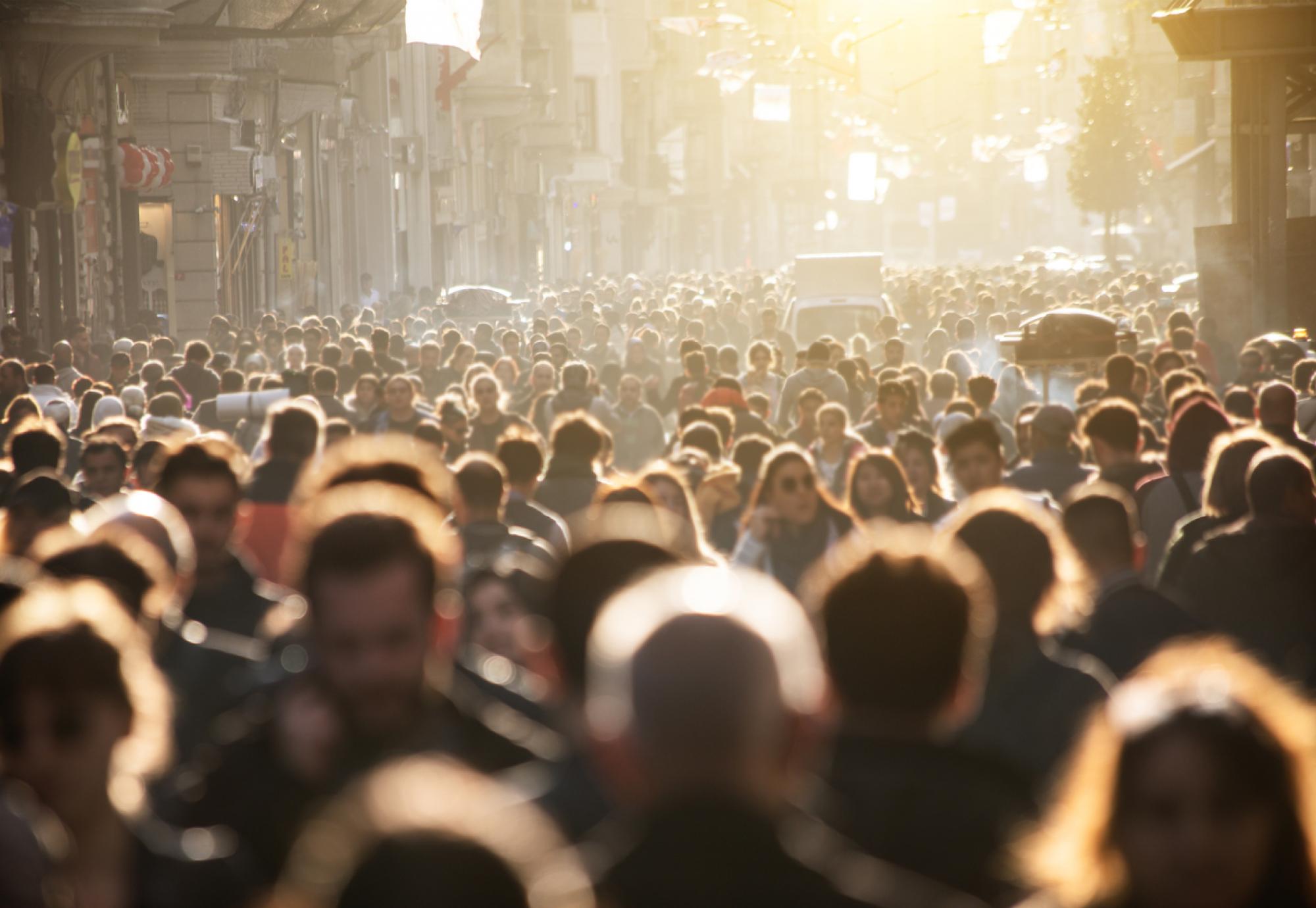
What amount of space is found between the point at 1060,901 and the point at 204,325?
37.3 metres

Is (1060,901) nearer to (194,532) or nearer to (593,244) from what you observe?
(194,532)

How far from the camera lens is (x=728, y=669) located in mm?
2652

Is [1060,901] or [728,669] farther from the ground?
[728,669]

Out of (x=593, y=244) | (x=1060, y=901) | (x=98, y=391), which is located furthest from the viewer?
(x=593, y=244)

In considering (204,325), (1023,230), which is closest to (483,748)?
(204,325)

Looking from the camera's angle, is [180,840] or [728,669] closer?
[728,669]

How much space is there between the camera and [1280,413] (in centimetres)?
1104

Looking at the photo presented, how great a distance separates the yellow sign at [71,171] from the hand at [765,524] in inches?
898

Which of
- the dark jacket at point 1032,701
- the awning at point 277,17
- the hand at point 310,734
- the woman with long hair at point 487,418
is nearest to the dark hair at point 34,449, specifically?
the woman with long hair at point 487,418

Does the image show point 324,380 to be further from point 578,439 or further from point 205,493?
point 205,493

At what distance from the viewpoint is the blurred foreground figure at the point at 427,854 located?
2.06m

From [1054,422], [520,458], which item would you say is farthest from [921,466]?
[520,458]

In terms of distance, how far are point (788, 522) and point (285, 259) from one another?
1448 inches

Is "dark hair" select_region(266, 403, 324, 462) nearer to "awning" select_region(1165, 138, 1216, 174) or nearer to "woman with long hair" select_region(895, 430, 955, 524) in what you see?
"woman with long hair" select_region(895, 430, 955, 524)
